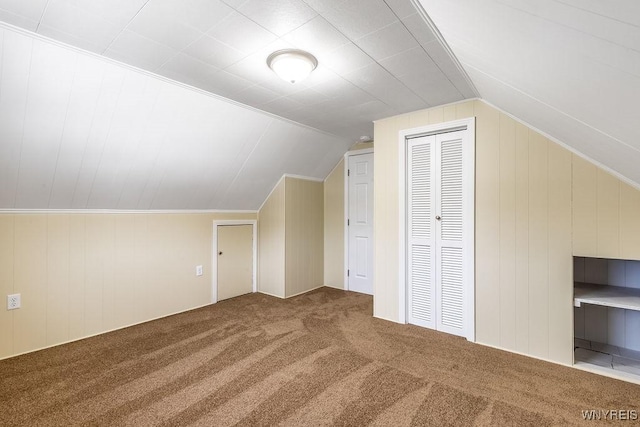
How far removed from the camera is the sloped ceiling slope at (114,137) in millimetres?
1811

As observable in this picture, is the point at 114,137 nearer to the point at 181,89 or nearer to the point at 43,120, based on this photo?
the point at 43,120

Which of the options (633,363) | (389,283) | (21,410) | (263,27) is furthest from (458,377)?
(21,410)

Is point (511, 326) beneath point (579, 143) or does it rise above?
beneath

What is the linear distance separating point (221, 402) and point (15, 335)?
1.94m

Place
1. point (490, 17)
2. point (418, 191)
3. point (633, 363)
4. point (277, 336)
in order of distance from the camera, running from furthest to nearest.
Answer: point (418, 191)
point (277, 336)
point (633, 363)
point (490, 17)

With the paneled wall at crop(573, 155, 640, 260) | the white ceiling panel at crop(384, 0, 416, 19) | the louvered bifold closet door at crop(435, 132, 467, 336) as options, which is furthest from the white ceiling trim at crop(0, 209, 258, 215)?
the paneled wall at crop(573, 155, 640, 260)

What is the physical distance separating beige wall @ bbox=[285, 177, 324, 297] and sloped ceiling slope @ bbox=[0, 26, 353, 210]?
686mm

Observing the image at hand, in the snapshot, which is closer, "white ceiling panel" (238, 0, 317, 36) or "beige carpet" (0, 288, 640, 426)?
"white ceiling panel" (238, 0, 317, 36)

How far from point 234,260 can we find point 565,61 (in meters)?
3.75

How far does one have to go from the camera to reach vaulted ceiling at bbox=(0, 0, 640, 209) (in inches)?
45.6


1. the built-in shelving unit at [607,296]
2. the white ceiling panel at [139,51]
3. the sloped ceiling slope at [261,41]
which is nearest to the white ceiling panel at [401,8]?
the sloped ceiling slope at [261,41]

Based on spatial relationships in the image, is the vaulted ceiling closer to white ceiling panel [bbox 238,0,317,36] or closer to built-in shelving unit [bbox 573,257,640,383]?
white ceiling panel [bbox 238,0,317,36]

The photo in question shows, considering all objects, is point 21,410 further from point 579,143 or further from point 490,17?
point 579,143

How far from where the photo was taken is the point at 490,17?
3.84ft
